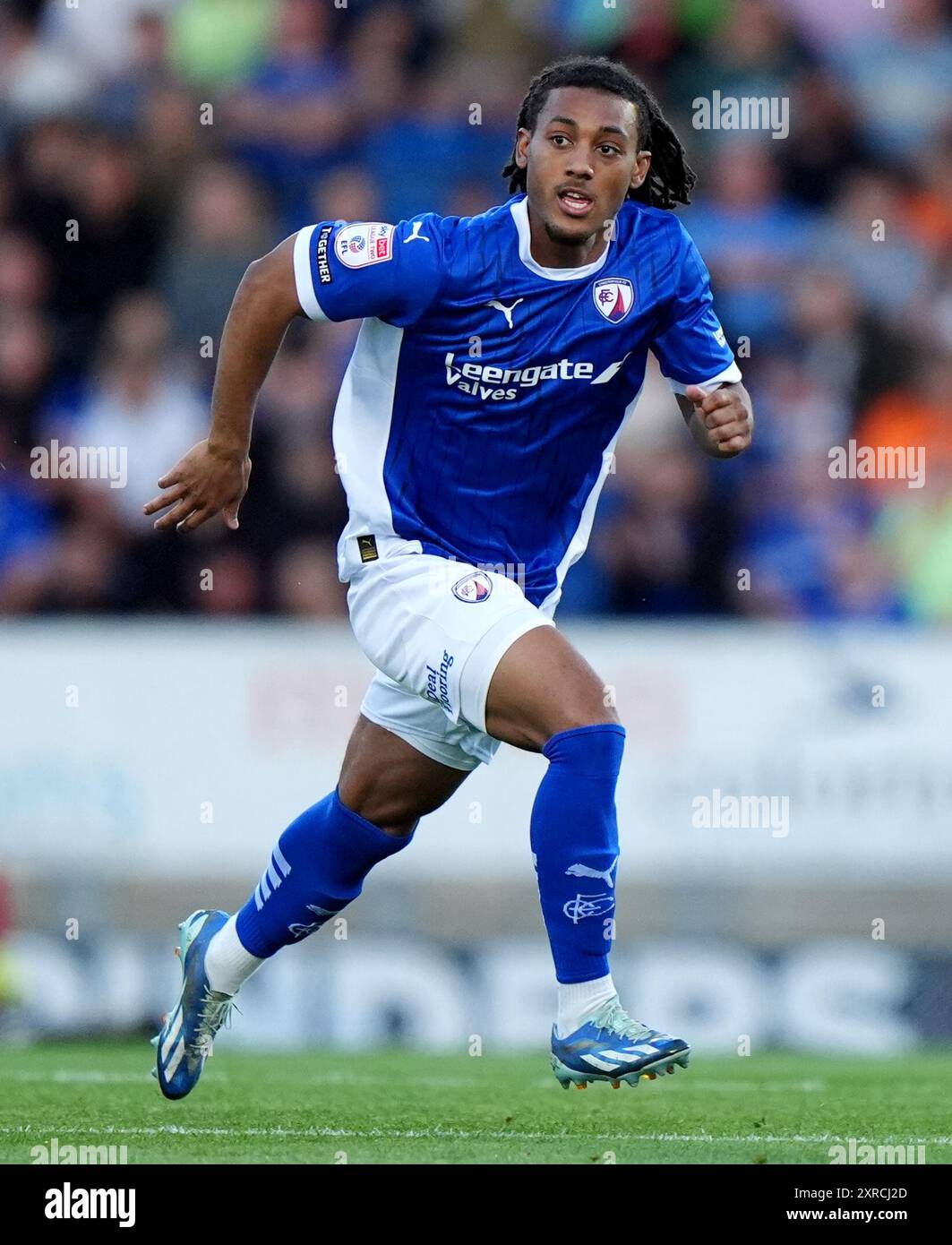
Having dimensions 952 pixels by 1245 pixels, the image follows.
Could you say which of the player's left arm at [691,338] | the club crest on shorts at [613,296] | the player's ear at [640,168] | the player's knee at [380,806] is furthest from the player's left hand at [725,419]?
the player's knee at [380,806]

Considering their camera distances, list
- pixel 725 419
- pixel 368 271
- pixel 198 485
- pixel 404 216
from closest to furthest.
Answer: pixel 725 419
pixel 368 271
pixel 198 485
pixel 404 216

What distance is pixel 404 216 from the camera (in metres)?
10.5

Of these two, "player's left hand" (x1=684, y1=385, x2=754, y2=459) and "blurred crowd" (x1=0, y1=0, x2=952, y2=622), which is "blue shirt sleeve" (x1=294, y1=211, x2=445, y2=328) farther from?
"blurred crowd" (x1=0, y1=0, x2=952, y2=622)

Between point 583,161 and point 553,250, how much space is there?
Answer: 25 cm

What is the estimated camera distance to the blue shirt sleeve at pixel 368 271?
4789 millimetres

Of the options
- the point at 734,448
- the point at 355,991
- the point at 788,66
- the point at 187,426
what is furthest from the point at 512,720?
the point at 788,66

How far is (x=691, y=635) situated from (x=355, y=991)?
2071mm

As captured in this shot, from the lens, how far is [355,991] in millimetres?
8680

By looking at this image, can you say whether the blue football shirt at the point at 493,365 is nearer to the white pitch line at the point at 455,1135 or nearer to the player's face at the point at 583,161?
the player's face at the point at 583,161

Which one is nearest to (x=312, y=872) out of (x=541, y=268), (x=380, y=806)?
(x=380, y=806)

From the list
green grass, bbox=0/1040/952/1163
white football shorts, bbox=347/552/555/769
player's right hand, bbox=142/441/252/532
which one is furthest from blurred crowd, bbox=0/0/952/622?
player's right hand, bbox=142/441/252/532

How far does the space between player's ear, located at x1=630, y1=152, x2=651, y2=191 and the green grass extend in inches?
87.4

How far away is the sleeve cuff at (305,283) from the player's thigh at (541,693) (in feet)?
2.99

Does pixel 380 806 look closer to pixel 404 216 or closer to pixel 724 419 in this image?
pixel 724 419
